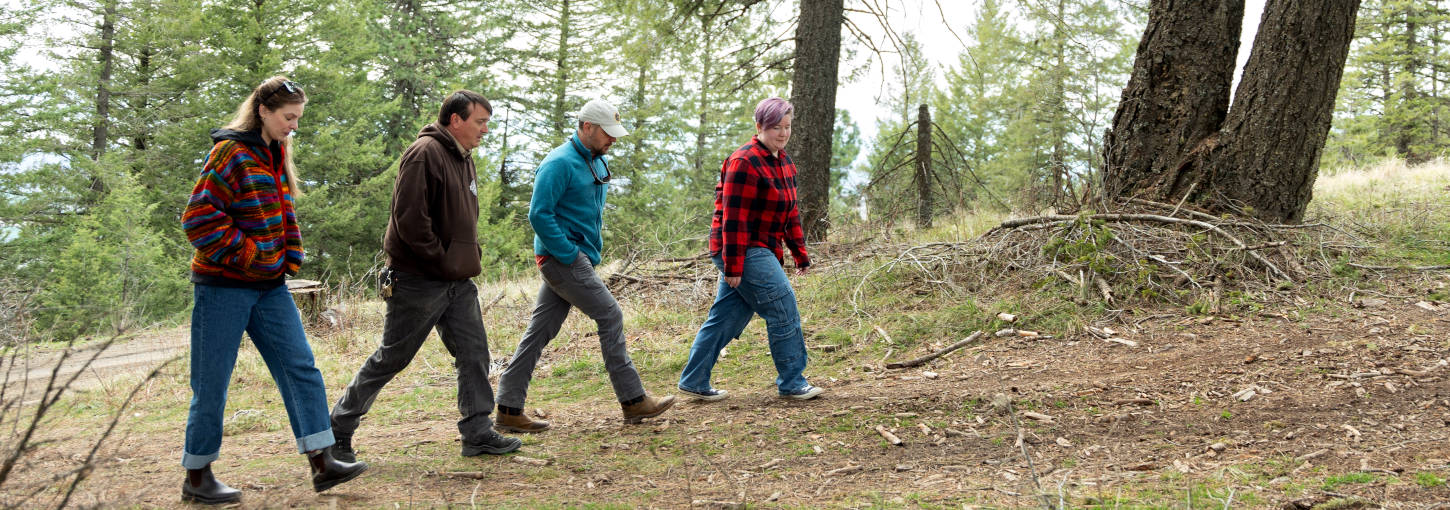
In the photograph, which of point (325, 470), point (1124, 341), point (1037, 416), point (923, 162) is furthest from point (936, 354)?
point (923, 162)

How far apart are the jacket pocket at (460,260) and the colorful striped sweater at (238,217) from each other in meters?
0.69

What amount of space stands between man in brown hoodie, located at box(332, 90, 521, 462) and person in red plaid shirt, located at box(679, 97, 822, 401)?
4.73ft

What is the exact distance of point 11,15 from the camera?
2358 cm

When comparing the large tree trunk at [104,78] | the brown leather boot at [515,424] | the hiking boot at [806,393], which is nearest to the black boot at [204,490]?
the brown leather boot at [515,424]

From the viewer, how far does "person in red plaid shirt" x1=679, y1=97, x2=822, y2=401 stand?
16.3 feet

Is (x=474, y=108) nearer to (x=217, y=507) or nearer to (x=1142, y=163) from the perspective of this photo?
(x=217, y=507)

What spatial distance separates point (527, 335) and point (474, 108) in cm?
139

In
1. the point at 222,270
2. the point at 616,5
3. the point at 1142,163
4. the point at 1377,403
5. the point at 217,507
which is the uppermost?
the point at 616,5

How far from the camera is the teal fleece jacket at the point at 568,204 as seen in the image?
461 cm

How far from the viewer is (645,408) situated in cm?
507

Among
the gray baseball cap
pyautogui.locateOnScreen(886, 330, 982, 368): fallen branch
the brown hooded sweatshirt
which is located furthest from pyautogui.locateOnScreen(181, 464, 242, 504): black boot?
pyautogui.locateOnScreen(886, 330, 982, 368): fallen branch

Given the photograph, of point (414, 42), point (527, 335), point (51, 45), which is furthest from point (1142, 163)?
point (51, 45)

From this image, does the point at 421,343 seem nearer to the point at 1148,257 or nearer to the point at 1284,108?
the point at 1148,257

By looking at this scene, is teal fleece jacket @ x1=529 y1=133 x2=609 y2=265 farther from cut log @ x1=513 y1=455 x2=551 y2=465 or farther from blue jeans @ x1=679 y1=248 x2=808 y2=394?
cut log @ x1=513 y1=455 x2=551 y2=465
